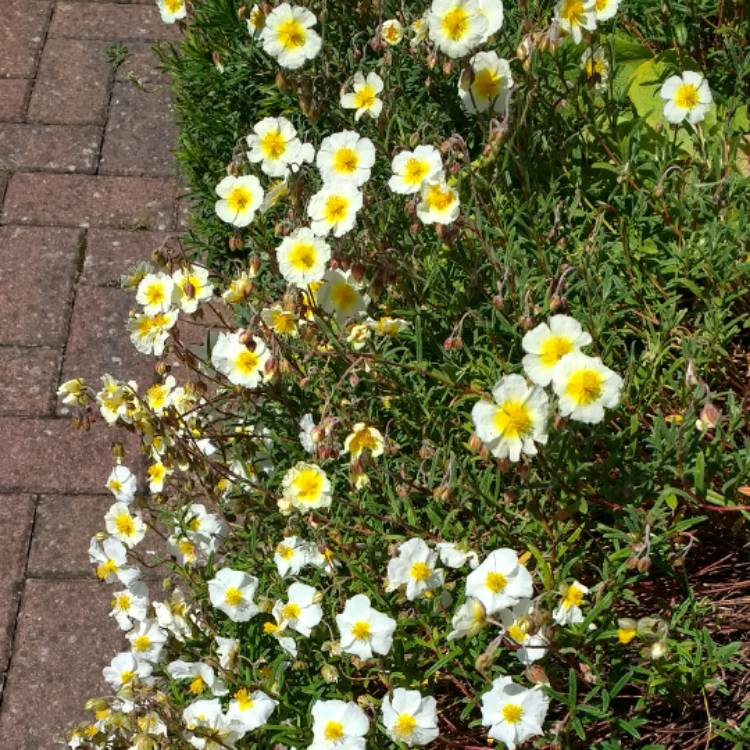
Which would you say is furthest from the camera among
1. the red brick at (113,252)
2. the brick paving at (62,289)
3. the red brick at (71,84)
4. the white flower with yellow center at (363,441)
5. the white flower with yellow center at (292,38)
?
the red brick at (71,84)

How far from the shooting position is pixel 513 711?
2.06 meters

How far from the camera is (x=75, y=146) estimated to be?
4316mm

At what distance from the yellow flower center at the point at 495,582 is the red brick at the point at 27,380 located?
6.39 ft

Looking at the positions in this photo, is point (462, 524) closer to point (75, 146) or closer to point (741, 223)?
point (741, 223)

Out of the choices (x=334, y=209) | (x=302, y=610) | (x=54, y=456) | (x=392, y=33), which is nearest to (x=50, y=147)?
(x=54, y=456)

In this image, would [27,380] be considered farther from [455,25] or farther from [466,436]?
[455,25]

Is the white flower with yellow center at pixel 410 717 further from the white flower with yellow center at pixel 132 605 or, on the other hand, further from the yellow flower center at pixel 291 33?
the yellow flower center at pixel 291 33

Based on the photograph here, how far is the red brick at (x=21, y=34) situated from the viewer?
4598mm

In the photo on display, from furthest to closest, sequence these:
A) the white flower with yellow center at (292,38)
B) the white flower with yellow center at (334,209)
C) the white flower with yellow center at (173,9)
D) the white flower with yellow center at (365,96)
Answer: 1. the white flower with yellow center at (173,9)
2. the white flower with yellow center at (365,96)
3. the white flower with yellow center at (292,38)
4. the white flower with yellow center at (334,209)

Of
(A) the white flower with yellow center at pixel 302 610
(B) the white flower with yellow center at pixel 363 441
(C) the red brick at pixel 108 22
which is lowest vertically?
(C) the red brick at pixel 108 22

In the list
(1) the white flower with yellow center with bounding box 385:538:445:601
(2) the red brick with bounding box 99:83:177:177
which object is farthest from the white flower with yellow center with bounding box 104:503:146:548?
(2) the red brick with bounding box 99:83:177:177

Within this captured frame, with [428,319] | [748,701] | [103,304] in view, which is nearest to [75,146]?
[103,304]

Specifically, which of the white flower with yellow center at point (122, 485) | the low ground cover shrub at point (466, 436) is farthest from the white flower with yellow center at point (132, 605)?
the white flower with yellow center at point (122, 485)

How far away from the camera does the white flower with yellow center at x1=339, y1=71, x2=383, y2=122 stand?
2965 millimetres
